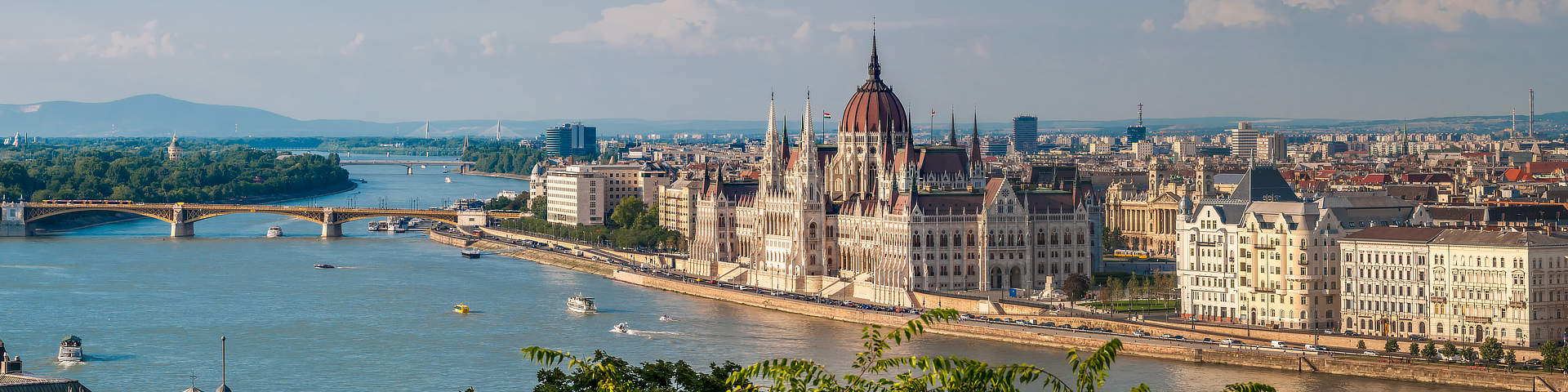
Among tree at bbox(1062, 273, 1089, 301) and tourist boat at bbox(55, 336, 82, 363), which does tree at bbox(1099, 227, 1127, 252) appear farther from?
tourist boat at bbox(55, 336, 82, 363)

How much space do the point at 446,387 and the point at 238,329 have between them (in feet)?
48.8

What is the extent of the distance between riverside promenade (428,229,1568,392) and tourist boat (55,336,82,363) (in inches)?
859

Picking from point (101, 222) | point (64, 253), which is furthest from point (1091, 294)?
point (101, 222)

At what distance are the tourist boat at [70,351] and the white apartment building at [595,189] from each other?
6052 cm

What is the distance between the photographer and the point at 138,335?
197 ft

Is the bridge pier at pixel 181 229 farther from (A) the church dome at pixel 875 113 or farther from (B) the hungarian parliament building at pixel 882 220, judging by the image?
(A) the church dome at pixel 875 113

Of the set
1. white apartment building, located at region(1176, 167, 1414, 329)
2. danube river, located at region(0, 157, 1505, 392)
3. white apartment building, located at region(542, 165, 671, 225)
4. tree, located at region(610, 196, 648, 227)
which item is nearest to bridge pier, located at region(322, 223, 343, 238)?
white apartment building, located at region(542, 165, 671, 225)

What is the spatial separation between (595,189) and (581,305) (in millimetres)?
45933

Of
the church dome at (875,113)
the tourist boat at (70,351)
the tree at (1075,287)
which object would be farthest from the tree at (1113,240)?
the tourist boat at (70,351)

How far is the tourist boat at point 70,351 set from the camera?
174ft

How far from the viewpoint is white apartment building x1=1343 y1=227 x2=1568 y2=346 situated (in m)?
51.8

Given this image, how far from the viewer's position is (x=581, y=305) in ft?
228

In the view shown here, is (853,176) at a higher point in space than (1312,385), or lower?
higher

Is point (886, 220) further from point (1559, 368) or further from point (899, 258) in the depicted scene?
point (1559, 368)
